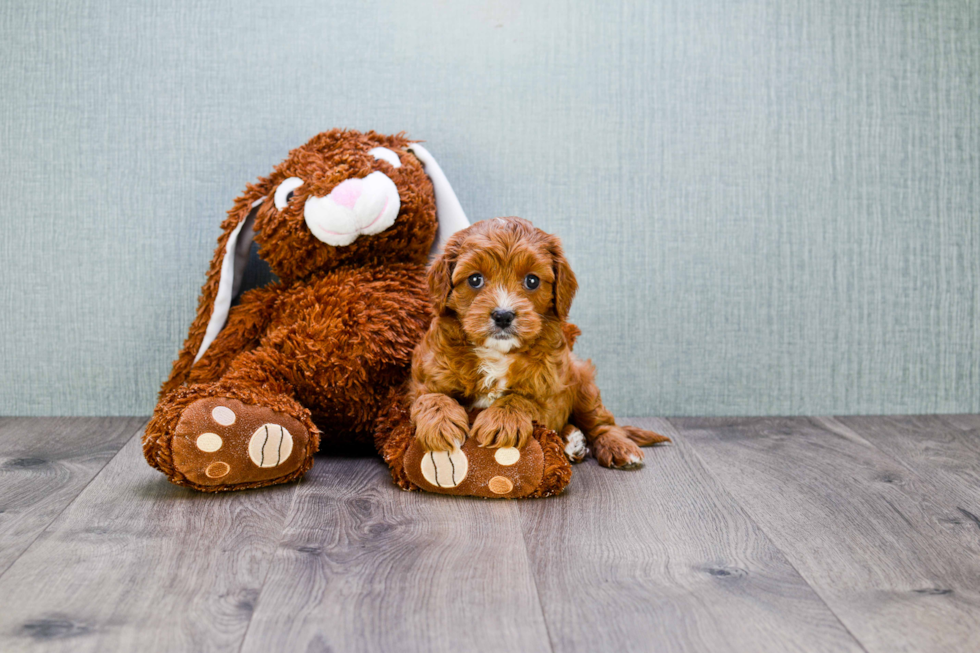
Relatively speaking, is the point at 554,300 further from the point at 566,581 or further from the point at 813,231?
the point at 813,231

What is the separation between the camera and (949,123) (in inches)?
90.5

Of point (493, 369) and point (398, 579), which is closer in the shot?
point (398, 579)

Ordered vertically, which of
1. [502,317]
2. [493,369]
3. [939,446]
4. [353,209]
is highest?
[353,209]

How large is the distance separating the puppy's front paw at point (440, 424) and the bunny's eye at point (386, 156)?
626 millimetres

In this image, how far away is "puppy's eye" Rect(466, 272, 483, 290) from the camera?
5.29 ft

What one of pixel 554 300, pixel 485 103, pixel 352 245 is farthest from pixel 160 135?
pixel 554 300

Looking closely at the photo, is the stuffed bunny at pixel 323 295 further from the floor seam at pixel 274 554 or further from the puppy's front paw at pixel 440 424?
the puppy's front paw at pixel 440 424

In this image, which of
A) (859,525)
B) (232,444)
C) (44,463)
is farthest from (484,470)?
(44,463)

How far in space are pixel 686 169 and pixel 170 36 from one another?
142cm

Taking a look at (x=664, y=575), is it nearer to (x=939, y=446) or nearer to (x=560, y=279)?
(x=560, y=279)

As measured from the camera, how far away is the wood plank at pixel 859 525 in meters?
1.14

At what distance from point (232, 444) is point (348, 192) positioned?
2.03 feet

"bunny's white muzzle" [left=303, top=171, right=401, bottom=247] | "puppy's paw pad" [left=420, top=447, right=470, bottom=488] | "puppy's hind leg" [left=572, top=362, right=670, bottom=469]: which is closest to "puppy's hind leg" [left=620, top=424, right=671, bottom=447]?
"puppy's hind leg" [left=572, top=362, right=670, bottom=469]

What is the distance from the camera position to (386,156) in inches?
77.4
